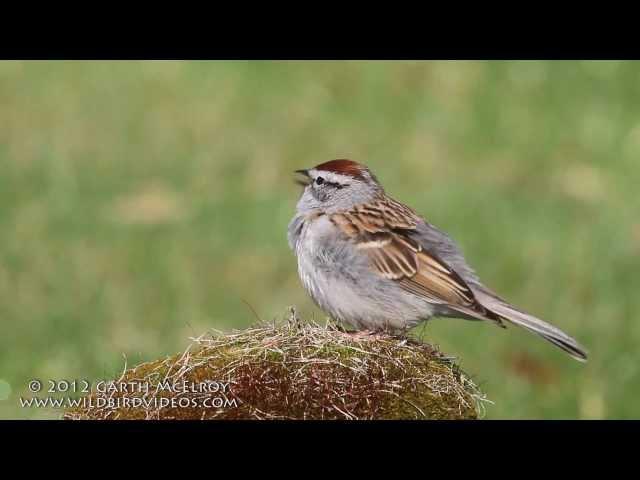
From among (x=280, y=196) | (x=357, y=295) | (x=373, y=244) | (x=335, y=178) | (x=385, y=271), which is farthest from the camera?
(x=280, y=196)

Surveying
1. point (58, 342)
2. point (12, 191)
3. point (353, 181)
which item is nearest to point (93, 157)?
point (12, 191)

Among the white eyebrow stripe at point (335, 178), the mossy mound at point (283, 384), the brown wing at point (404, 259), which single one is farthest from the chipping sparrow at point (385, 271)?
the mossy mound at point (283, 384)

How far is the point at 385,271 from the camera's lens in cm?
770

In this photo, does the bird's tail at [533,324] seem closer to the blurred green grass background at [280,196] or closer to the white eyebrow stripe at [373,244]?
the white eyebrow stripe at [373,244]

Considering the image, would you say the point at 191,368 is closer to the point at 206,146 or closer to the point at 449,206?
the point at 449,206

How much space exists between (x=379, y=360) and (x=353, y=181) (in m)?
2.84

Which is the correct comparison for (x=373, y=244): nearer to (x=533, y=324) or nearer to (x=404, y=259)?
(x=404, y=259)

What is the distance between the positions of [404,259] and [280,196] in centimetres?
678

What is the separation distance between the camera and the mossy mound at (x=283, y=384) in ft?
17.8

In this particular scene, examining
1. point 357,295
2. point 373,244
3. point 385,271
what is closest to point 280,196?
point 373,244

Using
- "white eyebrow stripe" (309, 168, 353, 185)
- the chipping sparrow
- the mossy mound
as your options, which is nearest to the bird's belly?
the chipping sparrow

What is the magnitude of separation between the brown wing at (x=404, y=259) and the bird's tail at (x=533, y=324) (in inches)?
5.5

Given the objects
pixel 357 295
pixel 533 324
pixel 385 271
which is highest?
pixel 385 271

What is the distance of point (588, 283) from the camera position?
42.0 feet
